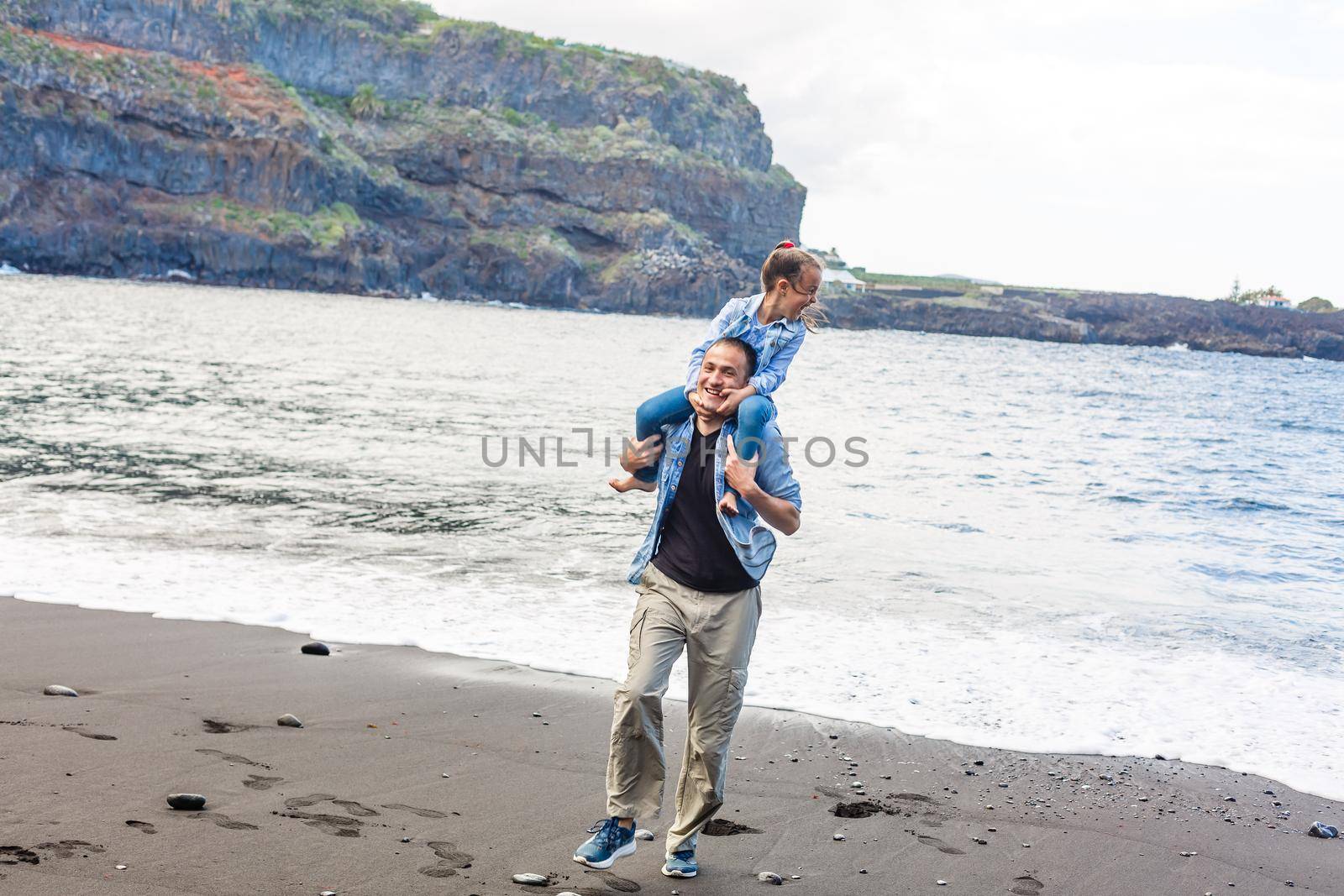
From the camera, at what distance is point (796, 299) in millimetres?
3914

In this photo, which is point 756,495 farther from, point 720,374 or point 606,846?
point 606,846

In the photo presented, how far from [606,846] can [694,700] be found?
0.58 m

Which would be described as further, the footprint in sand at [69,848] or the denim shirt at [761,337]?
the denim shirt at [761,337]

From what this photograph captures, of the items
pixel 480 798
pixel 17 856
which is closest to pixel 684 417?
pixel 480 798

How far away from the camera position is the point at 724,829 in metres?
4.41

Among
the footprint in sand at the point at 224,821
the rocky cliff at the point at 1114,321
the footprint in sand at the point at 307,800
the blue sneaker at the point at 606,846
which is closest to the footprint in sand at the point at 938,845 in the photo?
the blue sneaker at the point at 606,846

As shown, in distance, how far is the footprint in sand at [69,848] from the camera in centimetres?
349

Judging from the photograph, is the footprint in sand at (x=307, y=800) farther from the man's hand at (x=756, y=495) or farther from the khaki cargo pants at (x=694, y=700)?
the man's hand at (x=756, y=495)

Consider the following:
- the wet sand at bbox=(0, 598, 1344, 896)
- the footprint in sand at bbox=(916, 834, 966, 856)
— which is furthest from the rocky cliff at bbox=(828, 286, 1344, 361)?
the footprint in sand at bbox=(916, 834, 966, 856)

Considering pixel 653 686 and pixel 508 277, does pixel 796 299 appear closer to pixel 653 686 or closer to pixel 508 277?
Answer: pixel 653 686

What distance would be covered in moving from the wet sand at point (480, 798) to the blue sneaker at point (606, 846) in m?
0.06

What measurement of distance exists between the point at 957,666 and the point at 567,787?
3.46 metres

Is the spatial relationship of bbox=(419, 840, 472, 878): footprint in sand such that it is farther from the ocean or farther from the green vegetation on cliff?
the green vegetation on cliff

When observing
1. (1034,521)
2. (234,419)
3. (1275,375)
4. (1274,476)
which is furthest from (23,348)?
(1275,375)
